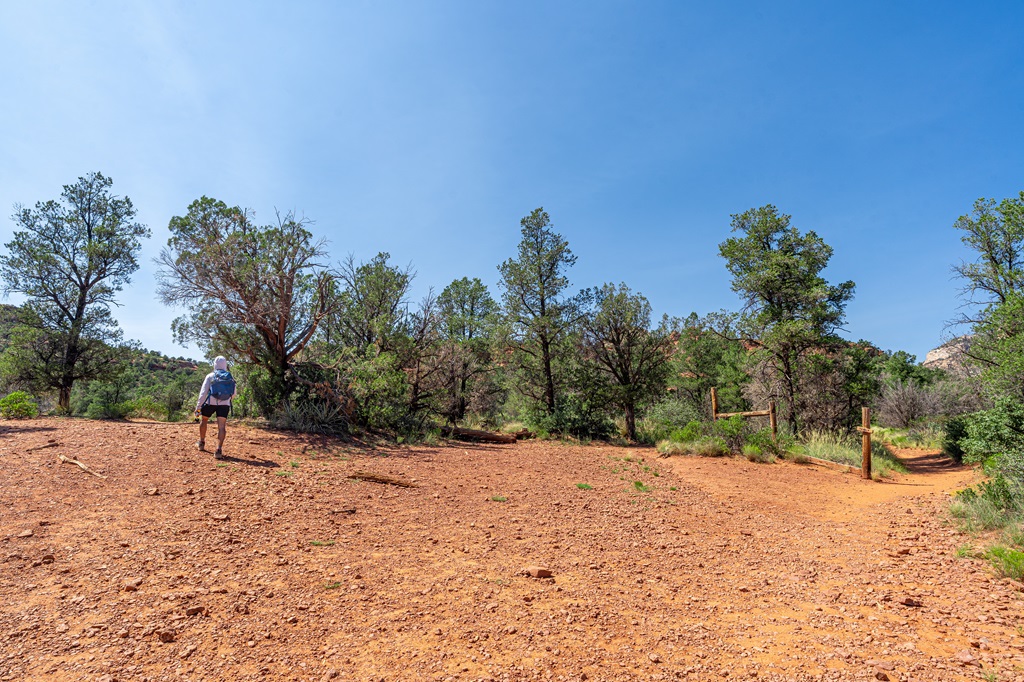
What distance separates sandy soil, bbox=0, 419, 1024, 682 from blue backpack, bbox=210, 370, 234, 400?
118 cm

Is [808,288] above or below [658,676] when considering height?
above

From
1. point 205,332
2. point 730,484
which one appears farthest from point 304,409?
point 730,484

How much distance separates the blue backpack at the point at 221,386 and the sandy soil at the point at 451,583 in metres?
1.18

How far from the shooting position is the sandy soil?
116 inches

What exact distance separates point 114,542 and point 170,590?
1.33m

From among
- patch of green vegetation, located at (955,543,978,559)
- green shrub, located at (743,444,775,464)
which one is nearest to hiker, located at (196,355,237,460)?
patch of green vegetation, located at (955,543,978,559)

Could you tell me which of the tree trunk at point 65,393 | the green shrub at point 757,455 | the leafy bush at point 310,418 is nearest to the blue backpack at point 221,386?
the leafy bush at point 310,418

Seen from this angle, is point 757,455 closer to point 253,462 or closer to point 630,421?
point 630,421

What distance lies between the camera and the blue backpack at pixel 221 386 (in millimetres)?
8891

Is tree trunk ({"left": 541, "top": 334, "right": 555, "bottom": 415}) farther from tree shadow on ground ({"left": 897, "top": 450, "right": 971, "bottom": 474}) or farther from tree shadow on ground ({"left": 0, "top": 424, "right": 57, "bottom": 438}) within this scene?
tree shadow on ground ({"left": 0, "top": 424, "right": 57, "bottom": 438})

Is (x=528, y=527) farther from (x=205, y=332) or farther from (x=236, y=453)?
(x=205, y=332)

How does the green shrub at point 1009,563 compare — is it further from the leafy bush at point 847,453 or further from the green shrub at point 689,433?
the green shrub at point 689,433

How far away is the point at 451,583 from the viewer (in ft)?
13.7

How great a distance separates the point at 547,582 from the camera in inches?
169
